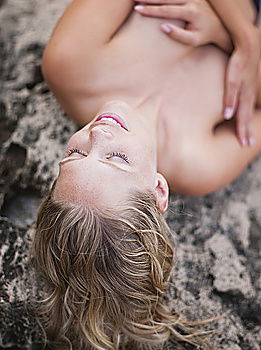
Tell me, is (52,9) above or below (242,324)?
above

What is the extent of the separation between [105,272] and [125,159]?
35 centimetres

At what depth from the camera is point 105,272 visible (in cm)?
175

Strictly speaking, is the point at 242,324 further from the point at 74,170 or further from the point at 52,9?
the point at 52,9

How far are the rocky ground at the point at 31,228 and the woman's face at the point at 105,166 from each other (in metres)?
0.36

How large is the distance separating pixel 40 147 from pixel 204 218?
710mm

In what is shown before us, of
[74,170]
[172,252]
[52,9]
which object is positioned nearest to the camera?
[74,170]

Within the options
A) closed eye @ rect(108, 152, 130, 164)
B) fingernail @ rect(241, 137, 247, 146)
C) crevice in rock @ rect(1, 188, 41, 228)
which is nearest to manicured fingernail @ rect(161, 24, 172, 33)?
fingernail @ rect(241, 137, 247, 146)

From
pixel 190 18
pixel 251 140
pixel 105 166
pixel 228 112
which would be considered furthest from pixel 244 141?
pixel 105 166

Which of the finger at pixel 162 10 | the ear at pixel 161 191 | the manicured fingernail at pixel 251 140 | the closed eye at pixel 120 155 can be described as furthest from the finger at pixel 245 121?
the closed eye at pixel 120 155

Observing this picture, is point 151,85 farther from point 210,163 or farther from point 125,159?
point 125,159

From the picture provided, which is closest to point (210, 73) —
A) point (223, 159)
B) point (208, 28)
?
point (208, 28)

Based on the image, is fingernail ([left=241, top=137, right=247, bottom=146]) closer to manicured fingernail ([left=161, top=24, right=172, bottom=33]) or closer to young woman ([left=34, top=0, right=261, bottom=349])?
young woman ([left=34, top=0, right=261, bottom=349])

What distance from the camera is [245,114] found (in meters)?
2.32

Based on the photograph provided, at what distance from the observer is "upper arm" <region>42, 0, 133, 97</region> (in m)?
2.09
